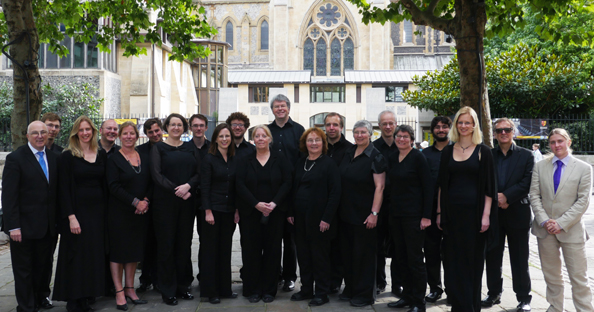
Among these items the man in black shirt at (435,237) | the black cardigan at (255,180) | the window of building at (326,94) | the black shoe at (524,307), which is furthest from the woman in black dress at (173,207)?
the window of building at (326,94)

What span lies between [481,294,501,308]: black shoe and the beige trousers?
0.52m

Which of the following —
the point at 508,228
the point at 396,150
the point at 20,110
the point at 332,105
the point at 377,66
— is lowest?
the point at 508,228

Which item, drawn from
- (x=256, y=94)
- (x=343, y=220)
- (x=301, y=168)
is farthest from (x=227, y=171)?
(x=256, y=94)

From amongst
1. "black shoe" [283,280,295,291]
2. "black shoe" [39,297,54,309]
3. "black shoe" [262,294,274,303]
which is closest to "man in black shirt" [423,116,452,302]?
"black shoe" [283,280,295,291]

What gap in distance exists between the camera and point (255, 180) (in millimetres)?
5094

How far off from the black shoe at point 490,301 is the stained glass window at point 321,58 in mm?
43672

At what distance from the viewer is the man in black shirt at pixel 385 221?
5.23 m

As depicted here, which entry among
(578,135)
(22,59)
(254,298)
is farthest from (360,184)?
(578,135)

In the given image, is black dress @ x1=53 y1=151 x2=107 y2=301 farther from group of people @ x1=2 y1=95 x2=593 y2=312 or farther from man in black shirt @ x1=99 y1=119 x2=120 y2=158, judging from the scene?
man in black shirt @ x1=99 y1=119 x2=120 y2=158

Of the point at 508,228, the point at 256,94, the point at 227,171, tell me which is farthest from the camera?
the point at 256,94

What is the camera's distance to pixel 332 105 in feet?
97.9

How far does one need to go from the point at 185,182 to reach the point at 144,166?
470 millimetres

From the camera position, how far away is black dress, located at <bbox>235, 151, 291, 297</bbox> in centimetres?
509

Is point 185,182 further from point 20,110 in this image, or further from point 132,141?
point 20,110
